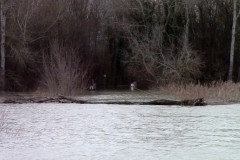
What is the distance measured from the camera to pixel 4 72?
4316cm

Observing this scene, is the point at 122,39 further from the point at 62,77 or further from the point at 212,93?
the point at 212,93

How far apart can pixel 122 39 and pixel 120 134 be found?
35.1 meters

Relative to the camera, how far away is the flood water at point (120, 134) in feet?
41.1

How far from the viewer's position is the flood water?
493 inches

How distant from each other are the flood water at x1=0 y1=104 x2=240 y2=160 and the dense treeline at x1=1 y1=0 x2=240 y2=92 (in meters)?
18.8

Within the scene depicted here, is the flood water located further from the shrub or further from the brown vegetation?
the shrub

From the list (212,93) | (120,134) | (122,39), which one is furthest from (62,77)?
(120,134)

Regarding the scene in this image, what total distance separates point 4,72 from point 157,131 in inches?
1127

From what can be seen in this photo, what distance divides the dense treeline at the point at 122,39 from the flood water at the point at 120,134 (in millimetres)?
18843

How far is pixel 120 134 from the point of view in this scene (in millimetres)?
16172

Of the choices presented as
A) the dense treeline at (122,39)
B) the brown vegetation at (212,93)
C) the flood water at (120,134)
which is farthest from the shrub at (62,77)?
the flood water at (120,134)

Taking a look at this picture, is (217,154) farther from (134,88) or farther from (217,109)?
(134,88)

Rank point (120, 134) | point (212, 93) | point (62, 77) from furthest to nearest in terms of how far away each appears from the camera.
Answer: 1. point (62, 77)
2. point (212, 93)
3. point (120, 134)

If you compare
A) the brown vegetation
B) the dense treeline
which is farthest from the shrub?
the brown vegetation
